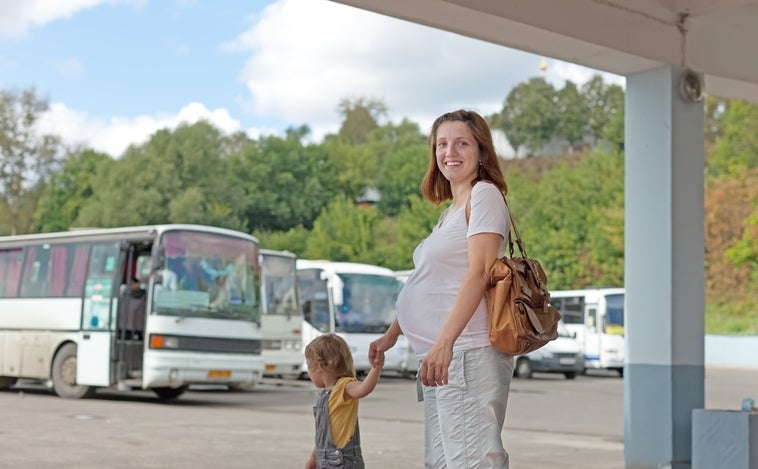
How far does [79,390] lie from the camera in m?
19.1

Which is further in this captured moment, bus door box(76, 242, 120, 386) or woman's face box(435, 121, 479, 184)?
bus door box(76, 242, 120, 386)

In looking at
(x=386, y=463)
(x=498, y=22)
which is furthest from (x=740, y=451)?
(x=498, y=22)

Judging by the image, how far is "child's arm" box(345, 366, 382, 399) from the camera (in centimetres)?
498

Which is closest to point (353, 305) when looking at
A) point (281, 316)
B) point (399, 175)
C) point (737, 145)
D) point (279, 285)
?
point (279, 285)

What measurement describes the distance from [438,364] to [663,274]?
6096mm

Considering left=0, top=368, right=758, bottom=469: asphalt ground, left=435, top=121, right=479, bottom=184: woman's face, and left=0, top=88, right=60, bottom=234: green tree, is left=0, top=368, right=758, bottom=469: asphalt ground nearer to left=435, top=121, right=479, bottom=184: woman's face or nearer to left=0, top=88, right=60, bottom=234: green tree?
left=435, top=121, right=479, bottom=184: woman's face

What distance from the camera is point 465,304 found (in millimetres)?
3992

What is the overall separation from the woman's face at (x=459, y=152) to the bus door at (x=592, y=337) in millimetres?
31490

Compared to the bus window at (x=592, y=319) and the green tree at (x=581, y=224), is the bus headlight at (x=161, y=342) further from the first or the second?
the green tree at (x=581, y=224)

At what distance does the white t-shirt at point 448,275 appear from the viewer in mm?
4102

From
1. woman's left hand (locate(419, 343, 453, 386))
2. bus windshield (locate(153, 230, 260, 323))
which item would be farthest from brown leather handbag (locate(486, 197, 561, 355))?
bus windshield (locate(153, 230, 260, 323))

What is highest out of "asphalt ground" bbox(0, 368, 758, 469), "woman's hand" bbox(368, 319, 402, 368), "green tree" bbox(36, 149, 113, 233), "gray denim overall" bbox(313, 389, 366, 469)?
"green tree" bbox(36, 149, 113, 233)

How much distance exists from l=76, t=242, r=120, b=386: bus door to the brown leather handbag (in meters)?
15.2

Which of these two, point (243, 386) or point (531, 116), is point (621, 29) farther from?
point (531, 116)
